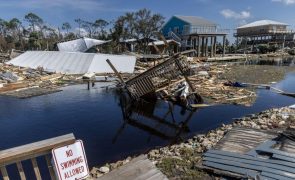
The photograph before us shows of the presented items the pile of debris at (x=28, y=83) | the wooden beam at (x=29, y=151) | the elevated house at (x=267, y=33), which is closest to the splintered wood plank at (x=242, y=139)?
the wooden beam at (x=29, y=151)

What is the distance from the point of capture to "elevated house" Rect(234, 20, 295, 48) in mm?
66250

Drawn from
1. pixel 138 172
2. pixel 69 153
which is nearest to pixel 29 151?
pixel 69 153

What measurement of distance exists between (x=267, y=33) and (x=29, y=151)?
238ft

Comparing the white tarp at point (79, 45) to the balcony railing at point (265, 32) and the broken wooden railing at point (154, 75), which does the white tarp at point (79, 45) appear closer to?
the broken wooden railing at point (154, 75)

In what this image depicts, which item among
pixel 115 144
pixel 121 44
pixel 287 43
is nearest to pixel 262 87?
pixel 115 144

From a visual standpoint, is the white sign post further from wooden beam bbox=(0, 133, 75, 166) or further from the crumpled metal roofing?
the crumpled metal roofing

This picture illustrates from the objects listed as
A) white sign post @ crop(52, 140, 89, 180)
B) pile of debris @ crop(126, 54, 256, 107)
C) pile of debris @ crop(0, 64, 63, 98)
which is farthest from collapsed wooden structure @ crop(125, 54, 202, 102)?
white sign post @ crop(52, 140, 89, 180)

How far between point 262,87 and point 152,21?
130 ft

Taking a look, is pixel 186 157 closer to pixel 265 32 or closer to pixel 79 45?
pixel 79 45

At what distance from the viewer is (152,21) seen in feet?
191

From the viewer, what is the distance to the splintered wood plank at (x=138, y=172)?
4277mm

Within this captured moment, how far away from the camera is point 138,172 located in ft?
14.3

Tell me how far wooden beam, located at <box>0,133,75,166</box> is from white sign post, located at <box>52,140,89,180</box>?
6 centimetres

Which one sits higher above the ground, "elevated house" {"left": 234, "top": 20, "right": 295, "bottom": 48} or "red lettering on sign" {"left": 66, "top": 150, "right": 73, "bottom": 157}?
"elevated house" {"left": 234, "top": 20, "right": 295, "bottom": 48}
